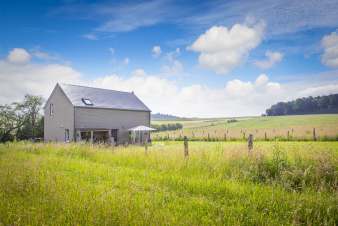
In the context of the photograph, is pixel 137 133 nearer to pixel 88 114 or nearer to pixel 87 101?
pixel 88 114

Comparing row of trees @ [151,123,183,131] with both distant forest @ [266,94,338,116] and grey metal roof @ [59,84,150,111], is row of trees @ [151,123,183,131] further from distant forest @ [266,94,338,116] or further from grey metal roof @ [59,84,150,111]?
distant forest @ [266,94,338,116]

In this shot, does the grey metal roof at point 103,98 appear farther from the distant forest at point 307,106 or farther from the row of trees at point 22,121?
the distant forest at point 307,106

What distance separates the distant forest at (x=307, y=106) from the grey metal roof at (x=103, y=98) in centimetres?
7153

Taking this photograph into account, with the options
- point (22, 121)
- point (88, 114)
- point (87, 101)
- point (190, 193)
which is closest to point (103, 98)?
point (87, 101)

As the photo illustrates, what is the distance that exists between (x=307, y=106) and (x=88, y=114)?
8362 centimetres

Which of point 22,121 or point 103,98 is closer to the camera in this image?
point 103,98

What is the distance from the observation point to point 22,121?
39625 millimetres

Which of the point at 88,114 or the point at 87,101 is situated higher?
the point at 87,101

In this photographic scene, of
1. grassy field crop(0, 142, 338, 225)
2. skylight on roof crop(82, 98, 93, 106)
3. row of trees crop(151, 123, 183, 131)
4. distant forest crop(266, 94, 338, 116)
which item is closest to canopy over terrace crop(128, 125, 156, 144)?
skylight on roof crop(82, 98, 93, 106)

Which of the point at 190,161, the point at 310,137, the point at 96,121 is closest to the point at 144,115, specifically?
the point at 96,121

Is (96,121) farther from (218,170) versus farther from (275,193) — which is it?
(275,193)

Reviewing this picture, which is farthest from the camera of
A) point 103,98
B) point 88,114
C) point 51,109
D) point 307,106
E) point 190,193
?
point 307,106

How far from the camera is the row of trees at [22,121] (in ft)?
124

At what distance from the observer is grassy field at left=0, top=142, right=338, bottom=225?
4.01m
